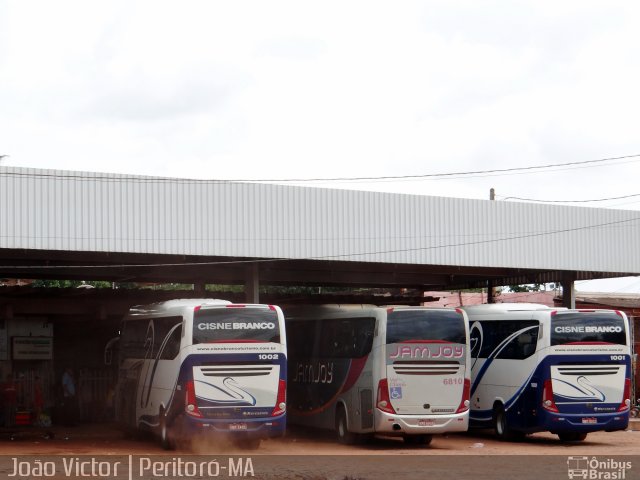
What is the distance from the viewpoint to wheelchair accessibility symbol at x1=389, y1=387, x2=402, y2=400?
22.0 m

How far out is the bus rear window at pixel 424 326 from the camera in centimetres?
2216

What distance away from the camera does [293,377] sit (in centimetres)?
2683

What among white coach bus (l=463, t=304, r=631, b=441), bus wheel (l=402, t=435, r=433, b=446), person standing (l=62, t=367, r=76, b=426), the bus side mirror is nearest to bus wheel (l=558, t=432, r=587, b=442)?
white coach bus (l=463, t=304, r=631, b=441)

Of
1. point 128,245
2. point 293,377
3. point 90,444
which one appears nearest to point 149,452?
point 90,444

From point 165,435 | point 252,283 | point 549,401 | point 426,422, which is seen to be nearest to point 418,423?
point 426,422

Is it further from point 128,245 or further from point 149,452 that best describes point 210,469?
point 128,245

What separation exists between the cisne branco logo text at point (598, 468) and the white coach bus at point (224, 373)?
5.63 m

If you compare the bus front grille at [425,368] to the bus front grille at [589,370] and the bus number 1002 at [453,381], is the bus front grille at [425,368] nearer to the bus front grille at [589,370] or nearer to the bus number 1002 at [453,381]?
the bus number 1002 at [453,381]

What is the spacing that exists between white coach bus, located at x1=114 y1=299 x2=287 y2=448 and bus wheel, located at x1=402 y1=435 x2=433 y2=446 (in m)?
3.74

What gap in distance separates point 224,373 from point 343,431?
419cm

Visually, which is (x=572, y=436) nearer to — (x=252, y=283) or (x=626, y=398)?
(x=626, y=398)

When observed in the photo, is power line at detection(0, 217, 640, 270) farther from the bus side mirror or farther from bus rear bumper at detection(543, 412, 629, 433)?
bus rear bumper at detection(543, 412, 629, 433)

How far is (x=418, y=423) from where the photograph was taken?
72.4 ft

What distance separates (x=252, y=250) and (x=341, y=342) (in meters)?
2.95
